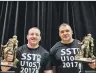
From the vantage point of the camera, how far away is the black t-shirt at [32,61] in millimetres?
1526

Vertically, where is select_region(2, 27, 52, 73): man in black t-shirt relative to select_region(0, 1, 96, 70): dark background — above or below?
below

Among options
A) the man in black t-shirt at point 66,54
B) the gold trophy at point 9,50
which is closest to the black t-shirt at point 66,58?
the man in black t-shirt at point 66,54

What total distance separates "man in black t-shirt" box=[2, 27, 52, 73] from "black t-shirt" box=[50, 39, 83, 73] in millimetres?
60

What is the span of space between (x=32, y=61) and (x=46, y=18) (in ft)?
1.21

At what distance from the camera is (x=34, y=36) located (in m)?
1.51

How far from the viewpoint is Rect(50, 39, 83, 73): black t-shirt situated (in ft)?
4.96

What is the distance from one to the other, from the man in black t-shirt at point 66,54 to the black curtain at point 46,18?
0.37 ft

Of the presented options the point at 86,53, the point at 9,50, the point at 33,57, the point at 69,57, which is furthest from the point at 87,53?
the point at 9,50

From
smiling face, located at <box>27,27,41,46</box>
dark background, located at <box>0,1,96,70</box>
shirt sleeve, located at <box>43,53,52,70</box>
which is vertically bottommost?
shirt sleeve, located at <box>43,53,52,70</box>

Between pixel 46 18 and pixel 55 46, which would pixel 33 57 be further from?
pixel 46 18

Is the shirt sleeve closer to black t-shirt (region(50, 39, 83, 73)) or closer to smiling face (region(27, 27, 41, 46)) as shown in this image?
black t-shirt (region(50, 39, 83, 73))

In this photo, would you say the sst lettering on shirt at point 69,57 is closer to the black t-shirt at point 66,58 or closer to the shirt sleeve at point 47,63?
the black t-shirt at point 66,58

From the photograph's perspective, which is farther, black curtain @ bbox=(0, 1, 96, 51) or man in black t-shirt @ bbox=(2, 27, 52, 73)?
black curtain @ bbox=(0, 1, 96, 51)

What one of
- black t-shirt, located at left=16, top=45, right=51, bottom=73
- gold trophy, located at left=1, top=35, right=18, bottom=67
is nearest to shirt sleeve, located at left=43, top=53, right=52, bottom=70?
black t-shirt, located at left=16, top=45, right=51, bottom=73
